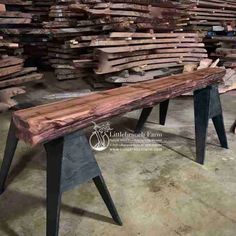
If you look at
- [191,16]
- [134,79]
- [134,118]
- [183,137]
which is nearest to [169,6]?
[191,16]

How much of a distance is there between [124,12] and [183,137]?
2.38 m

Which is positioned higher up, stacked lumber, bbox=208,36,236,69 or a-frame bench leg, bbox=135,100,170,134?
stacked lumber, bbox=208,36,236,69

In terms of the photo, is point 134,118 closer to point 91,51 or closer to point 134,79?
point 134,79

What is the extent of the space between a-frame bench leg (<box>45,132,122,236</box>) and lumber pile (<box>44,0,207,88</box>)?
2877 millimetres

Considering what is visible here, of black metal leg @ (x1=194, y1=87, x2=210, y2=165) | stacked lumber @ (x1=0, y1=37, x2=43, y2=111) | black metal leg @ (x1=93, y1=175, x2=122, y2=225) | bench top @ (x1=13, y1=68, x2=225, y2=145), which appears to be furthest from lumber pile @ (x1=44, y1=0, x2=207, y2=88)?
black metal leg @ (x1=93, y1=175, x2=122, y2=225)

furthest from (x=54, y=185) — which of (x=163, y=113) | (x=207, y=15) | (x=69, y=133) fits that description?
(x=207, y=15)

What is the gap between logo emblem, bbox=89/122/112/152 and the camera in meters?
3.05

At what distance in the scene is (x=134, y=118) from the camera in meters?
3.86

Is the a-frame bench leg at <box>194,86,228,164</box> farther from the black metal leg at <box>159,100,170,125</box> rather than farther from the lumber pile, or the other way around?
the lumber pile

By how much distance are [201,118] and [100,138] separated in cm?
112

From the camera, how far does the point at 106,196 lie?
76.2 inches

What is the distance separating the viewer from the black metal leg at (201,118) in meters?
2.70

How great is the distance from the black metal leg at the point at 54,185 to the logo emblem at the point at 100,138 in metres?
1.27

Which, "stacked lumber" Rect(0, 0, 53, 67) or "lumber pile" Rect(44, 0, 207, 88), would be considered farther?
"stacked lumber" Rect(0, 0, 53, 67)
